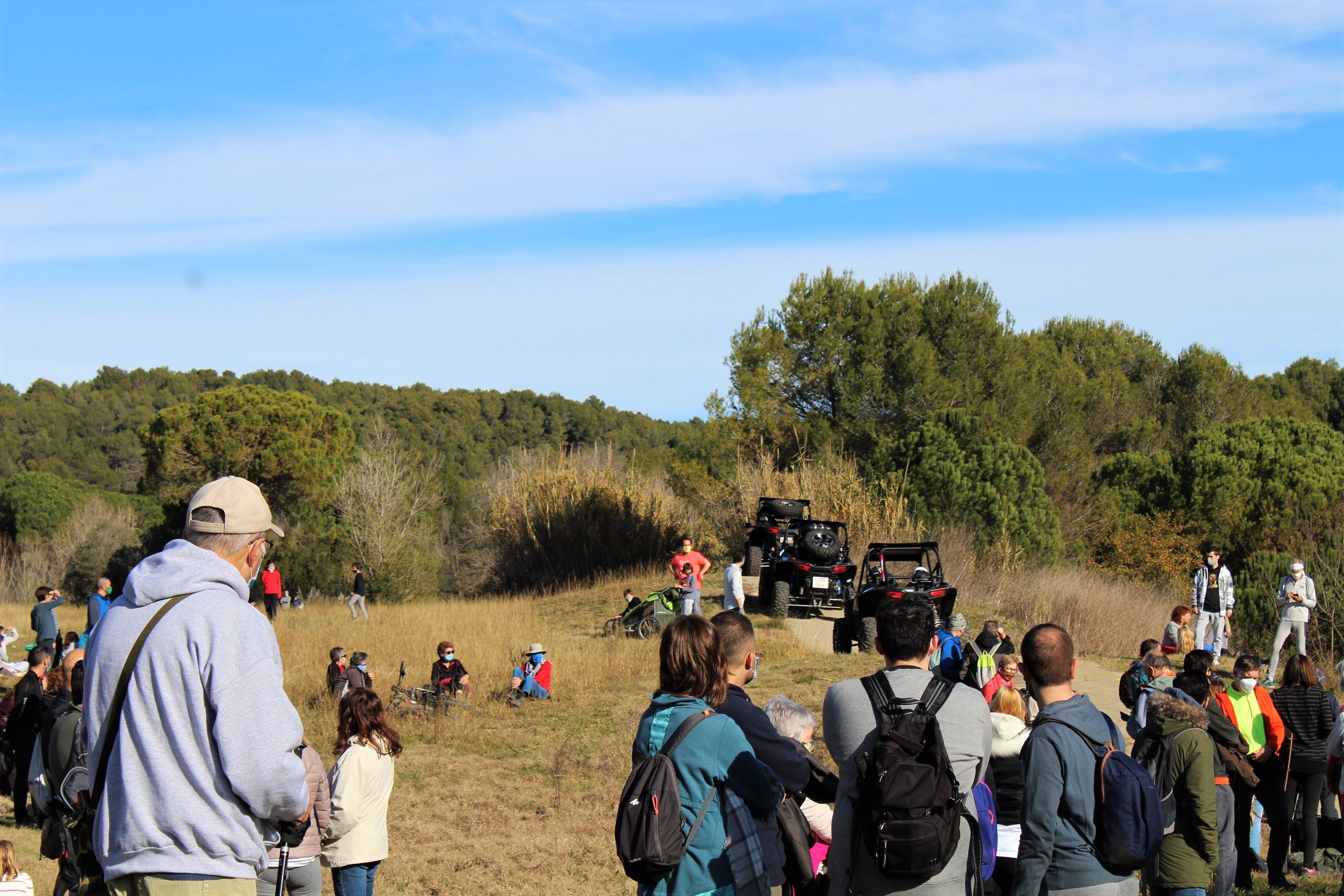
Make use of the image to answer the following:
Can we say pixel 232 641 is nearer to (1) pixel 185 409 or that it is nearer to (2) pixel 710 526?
(2) pixel 710 526

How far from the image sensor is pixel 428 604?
24.7 metres

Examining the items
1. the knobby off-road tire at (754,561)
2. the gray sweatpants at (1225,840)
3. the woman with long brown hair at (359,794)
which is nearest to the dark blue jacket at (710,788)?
the woman with long brown hair at (359,794)

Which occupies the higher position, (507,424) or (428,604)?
(507,424)

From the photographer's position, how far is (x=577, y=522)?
29.4 metres

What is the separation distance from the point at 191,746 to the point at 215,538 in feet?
1.74

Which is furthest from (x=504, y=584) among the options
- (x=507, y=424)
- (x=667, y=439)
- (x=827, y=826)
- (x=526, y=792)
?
(x=667, y=439)

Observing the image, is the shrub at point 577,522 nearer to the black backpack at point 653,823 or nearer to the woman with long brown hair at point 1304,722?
the woman with long brown hair at point 1304,722

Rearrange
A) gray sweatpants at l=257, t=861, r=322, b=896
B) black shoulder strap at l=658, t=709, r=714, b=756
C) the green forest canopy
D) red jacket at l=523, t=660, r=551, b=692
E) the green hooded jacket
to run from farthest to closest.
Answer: the green forest canopy
red jacket at l=523, t=660, r=551, b=692
the green hooded jacket
gray sweatpants at l=257, t=861, r=322, b=896
black shoulder strap at l=658, t=709, r=714, b=756

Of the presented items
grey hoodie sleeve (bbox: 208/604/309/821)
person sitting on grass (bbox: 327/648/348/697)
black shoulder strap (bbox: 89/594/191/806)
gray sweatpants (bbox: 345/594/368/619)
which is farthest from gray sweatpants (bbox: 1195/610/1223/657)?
gray sweatpants (bbox: 345/594/368/619)

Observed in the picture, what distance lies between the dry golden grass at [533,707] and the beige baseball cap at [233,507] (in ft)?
18.0

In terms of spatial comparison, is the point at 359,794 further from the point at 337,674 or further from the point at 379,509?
the point at 379,509

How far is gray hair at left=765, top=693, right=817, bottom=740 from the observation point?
4062 millimetres

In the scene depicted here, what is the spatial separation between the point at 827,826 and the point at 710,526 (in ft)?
84.6

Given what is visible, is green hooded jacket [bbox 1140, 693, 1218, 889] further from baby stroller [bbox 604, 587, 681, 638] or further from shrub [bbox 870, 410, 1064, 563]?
shrub [bbox 870, 410, 1064, 563]
